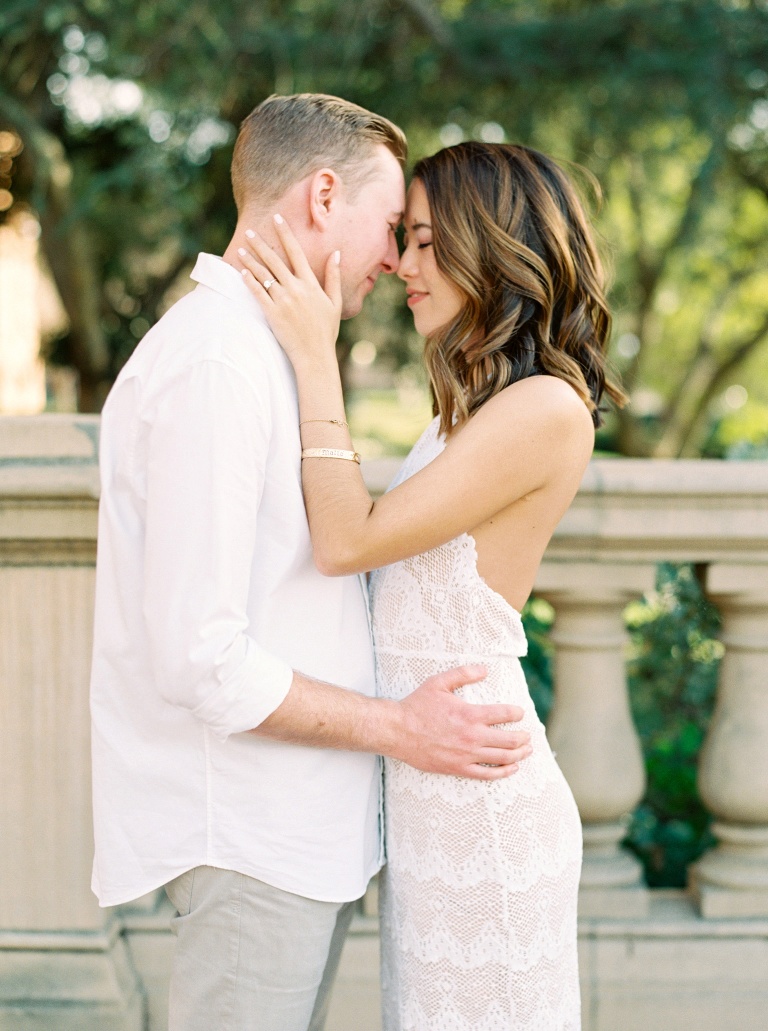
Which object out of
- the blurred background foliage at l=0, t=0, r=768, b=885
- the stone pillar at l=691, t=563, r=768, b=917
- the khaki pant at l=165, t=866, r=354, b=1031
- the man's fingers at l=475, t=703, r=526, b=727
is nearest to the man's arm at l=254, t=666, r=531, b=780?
the man's fingers at l=475, t=703, r=526, b=727

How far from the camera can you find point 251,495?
5.09 ft

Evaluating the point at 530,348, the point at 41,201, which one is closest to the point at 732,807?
the point at 530,348

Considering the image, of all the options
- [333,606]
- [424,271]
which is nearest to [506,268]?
[424,271]

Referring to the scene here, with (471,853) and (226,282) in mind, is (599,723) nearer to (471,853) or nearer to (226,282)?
(471,853)

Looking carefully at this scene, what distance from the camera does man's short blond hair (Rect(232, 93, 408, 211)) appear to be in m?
1.79

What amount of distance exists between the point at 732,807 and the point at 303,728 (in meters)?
1.24

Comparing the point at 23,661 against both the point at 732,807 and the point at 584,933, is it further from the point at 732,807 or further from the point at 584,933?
the point at 732,807

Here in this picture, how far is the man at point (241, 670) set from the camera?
1528 millimetres

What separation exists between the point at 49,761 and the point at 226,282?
3.74ft

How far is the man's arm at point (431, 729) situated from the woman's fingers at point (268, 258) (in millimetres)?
679

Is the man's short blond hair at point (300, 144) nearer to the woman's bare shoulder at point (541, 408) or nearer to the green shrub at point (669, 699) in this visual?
the woman's bare shoulder at point (541, 408)

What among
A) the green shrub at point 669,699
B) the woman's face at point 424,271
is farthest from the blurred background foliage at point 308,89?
the woman's face at point 424,271

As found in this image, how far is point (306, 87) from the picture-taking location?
609 centimetres

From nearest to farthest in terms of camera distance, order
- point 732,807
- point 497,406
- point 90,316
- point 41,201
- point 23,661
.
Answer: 1. point 497,406
2. point 23,661
3. point 732,807
4. point 41,201
5. point 90,316
